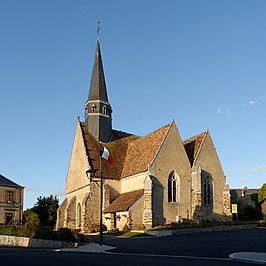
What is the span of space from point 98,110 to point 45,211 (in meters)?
15.1

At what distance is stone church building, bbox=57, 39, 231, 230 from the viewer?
35281 millimetres

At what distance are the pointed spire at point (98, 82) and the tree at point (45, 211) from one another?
14.7m

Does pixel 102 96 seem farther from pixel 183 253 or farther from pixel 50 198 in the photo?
pixel 183 253

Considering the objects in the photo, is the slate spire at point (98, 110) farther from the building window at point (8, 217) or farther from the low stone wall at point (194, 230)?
the low stone wall at point (194, 230)

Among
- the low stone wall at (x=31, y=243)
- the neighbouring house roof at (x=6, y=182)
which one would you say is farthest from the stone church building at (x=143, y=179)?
the low stone wall at (x=31, y=243)

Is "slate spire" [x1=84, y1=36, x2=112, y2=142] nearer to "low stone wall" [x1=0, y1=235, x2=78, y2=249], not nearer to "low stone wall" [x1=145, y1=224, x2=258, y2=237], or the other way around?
"low stone wall" [x1=145, y1=224, x2=258, y2=237]

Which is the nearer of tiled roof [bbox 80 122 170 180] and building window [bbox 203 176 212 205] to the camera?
tiled roof [bbox 80 122 170 180]

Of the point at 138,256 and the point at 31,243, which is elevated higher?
the point at 138,256

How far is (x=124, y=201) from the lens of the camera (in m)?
36.5

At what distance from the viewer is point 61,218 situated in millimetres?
43438

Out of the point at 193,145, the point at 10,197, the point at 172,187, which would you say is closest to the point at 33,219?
the point at 10,197

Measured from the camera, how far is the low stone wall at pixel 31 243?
23734 mm

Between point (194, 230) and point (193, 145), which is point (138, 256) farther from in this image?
point (193, 145)

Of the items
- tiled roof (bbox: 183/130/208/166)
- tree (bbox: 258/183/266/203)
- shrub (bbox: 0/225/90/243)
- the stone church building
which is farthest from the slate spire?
tree (bbox: 258/183/266/203)
